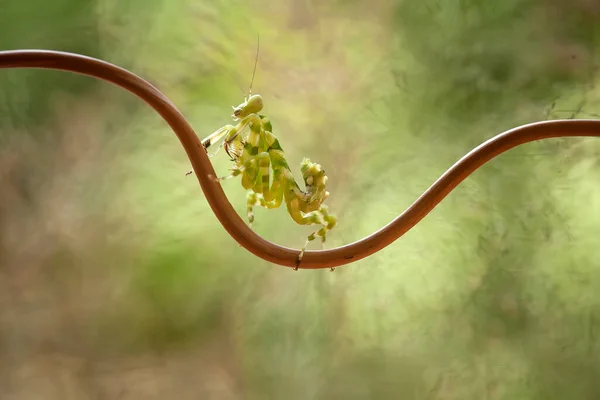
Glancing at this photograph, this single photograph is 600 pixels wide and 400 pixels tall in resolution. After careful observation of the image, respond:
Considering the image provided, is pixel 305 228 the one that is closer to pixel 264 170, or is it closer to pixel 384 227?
pixel 264 170

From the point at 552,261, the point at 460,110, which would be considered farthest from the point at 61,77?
the point at 552,261

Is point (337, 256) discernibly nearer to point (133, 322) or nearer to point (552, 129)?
point (552, 129)

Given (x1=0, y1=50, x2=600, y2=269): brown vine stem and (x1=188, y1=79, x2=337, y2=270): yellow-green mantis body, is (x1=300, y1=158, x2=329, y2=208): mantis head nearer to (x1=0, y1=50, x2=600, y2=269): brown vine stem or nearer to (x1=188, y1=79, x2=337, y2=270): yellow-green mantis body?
(x1=188, y1=79, x2=337, y2=270): yellow-green mantis body

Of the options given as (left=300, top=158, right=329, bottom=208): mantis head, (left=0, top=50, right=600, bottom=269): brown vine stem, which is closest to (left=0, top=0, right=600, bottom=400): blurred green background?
(left=300, top=158, right=329, bottom=208): mantis head

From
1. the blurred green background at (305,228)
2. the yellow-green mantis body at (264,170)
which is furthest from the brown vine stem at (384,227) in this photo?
the blurred green background at (305,228)

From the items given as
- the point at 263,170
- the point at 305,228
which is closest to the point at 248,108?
the point at 263,170

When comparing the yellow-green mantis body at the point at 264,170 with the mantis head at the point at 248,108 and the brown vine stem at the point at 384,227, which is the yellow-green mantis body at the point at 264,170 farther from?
the brown vine stem at the point at 384,227
